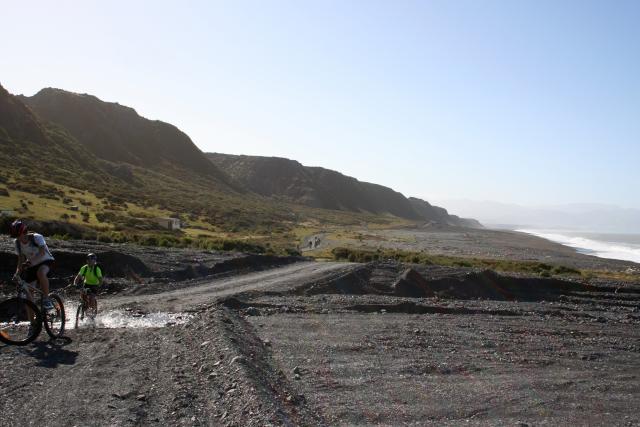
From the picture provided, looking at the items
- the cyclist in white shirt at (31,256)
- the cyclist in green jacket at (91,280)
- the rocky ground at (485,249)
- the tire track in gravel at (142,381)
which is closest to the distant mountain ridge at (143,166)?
the rocky ground at (485,249)

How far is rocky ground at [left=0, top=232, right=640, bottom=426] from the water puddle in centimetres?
24

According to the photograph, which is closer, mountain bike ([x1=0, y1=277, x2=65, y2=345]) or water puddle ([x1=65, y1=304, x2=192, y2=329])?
mountain bike ([x1=0, y1=277, x2=65, y2=345])

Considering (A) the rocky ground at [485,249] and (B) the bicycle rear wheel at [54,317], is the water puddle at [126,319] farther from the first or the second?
(A) the rocky ground at [485,249]

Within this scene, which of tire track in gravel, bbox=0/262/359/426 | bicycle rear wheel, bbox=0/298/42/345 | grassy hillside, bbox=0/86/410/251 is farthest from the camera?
grassy hillside, bbox=0/86/410/251

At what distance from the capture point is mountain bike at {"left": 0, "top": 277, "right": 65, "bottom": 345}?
391 inches

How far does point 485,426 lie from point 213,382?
460 cm

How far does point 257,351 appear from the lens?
11594mm

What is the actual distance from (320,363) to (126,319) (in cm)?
629

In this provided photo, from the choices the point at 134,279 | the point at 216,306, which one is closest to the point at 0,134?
the point at 134,279

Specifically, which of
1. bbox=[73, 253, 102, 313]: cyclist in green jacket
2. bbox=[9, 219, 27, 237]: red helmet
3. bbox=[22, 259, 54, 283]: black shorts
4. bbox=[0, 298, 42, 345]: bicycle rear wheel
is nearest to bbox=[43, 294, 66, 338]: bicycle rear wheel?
bbox=[0, 298, 42, 345]: bicycle rear wheel

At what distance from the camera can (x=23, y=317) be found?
9992 millimetres

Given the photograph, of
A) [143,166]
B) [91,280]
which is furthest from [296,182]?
[91,280]

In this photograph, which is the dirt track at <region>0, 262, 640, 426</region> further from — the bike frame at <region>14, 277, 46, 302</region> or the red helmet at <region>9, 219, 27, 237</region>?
the red helmet at <region>9, 219, 27, 237</region>

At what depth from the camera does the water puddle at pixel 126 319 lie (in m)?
13.6
